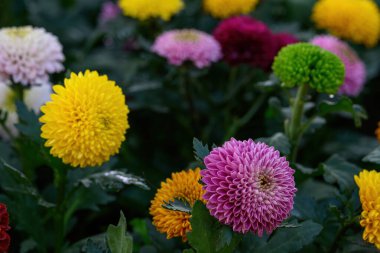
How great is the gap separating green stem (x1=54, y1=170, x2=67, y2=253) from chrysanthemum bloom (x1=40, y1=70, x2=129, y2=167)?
180mm

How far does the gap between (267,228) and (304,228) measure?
7.5 inches

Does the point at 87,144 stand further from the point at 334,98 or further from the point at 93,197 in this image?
the point at 334,98

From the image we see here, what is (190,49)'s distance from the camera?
1.96m

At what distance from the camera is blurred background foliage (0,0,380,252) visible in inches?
80.3

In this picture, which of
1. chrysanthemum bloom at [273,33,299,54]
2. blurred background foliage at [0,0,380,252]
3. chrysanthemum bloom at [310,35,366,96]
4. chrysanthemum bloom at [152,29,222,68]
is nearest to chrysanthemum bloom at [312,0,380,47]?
blurred background foliage at [0,0,380,252]

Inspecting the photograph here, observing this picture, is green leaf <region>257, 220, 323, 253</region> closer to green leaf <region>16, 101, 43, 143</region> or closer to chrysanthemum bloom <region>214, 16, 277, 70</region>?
green leaf <region>16, 101, 43, 143</region>

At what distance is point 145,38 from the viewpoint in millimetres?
2520

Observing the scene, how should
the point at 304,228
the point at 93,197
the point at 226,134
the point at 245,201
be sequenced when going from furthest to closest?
the point at 226,134 → the point at 93,197 → the point at 304,228 → the point at 245,201

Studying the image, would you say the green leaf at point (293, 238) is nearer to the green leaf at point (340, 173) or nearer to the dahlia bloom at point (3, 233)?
the green leaf at point (340, 173)

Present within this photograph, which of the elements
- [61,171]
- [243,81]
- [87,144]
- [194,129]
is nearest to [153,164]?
[194,129]

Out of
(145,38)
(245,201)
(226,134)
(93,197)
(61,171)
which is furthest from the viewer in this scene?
(145,38)

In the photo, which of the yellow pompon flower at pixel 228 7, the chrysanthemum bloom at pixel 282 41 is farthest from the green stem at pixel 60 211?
the yellow pompon flower at pixel 228 7

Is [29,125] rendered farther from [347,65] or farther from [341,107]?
[347,65]

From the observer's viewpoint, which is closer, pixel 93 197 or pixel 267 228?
pixel 267 228
